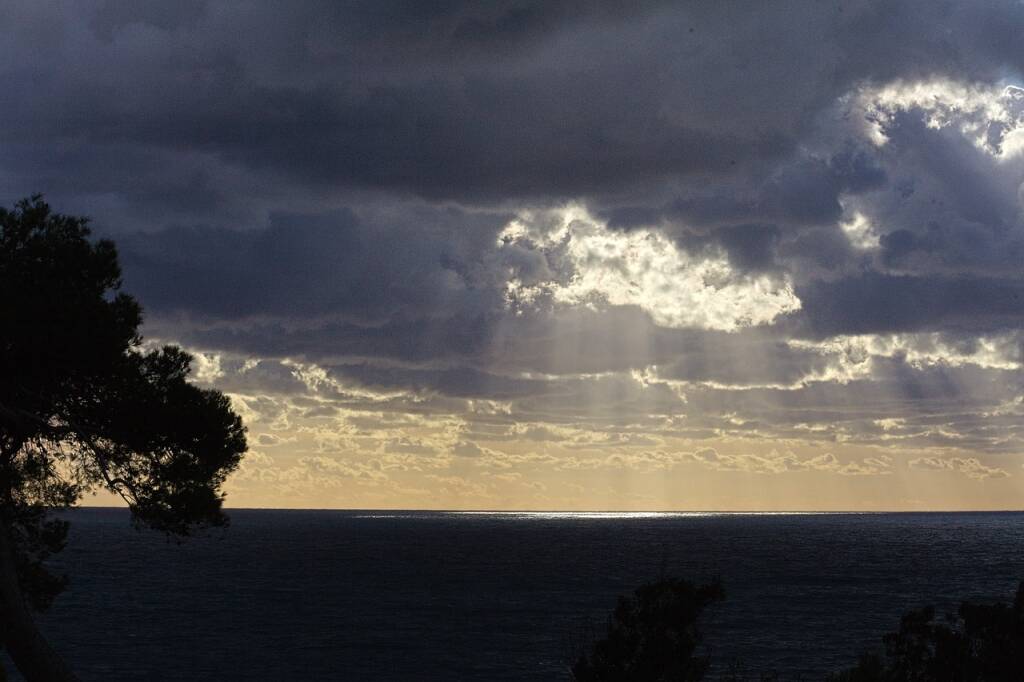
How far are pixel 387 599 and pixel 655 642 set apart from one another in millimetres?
82613

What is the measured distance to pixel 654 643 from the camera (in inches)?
1195

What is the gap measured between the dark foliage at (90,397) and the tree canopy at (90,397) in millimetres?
26

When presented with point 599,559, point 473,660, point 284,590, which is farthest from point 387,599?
point 599,559

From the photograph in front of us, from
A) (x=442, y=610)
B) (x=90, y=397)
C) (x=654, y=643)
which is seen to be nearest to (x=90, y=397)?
(x=90, y=397)

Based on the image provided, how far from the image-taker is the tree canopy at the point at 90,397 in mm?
26469

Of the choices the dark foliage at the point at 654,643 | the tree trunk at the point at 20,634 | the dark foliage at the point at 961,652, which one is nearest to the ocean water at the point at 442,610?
the dark foliage at the point at 654,643

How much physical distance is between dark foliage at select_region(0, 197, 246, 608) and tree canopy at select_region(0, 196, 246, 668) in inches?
1.0

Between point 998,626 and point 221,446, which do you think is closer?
point 221,446

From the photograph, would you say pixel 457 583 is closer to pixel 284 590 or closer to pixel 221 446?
pixel 284 590

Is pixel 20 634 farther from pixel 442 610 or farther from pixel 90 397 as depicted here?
pixel 442 610

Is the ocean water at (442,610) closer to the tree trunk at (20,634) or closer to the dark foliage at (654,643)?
the dark foliage at (654,643)

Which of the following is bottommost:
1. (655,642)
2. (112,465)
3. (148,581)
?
(148,581)

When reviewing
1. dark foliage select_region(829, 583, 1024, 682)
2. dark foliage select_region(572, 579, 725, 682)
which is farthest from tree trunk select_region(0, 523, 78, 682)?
dark foliage select_region(829, 583, 1024, 682)

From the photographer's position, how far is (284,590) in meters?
121
